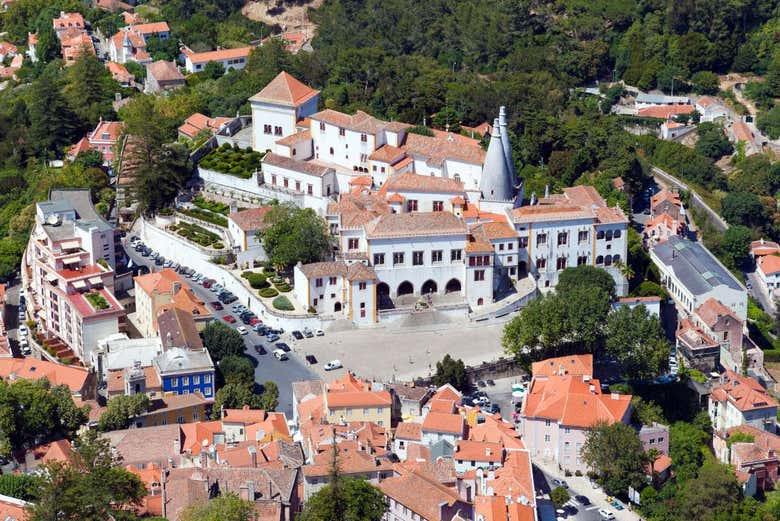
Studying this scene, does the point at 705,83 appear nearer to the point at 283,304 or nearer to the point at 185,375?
the point at 283,304

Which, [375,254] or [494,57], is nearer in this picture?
[375,254]

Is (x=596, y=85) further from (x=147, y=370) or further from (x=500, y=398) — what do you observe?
(x=147, y=370)

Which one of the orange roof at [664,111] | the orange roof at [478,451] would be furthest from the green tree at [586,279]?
the orange roof at [664,111]

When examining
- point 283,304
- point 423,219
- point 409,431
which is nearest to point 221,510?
point 409,431

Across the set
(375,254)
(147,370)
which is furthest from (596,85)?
(147,370)

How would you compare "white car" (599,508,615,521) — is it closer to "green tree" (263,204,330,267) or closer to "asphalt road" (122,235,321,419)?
"asphalt road" (122,235,321,419)
